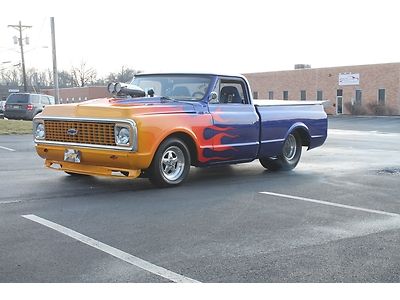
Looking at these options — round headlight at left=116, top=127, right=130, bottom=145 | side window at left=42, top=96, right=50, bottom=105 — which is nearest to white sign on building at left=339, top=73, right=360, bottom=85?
side window at left=42, top=96, right=50, bottom=105

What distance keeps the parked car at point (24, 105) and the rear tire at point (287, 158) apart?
1790 centimetres

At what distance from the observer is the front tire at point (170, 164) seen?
301 inches

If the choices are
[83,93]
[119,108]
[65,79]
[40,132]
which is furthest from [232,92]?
[65,79]

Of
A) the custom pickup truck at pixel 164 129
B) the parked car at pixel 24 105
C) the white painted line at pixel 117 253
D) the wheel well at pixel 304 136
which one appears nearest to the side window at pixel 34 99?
the parked car at pixel 24 105

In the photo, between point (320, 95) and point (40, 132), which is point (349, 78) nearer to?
point (320, 95)

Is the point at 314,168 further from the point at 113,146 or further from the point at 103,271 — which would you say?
the point at 103,271

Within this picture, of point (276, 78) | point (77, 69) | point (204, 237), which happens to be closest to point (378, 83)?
point (276, 78)

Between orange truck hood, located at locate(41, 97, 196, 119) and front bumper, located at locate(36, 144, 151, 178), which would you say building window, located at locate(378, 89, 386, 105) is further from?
front bumper, located at locate(36, 144, 151, 178)

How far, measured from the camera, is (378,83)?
4684 centimetres

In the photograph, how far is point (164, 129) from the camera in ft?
24.8

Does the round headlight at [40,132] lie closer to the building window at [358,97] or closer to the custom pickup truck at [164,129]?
the custom pickup truck at [164,129]

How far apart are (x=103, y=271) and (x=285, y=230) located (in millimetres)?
2203

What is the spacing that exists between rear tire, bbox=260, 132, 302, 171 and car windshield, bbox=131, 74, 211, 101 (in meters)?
2.20

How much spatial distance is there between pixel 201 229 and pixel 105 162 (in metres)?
2.54
